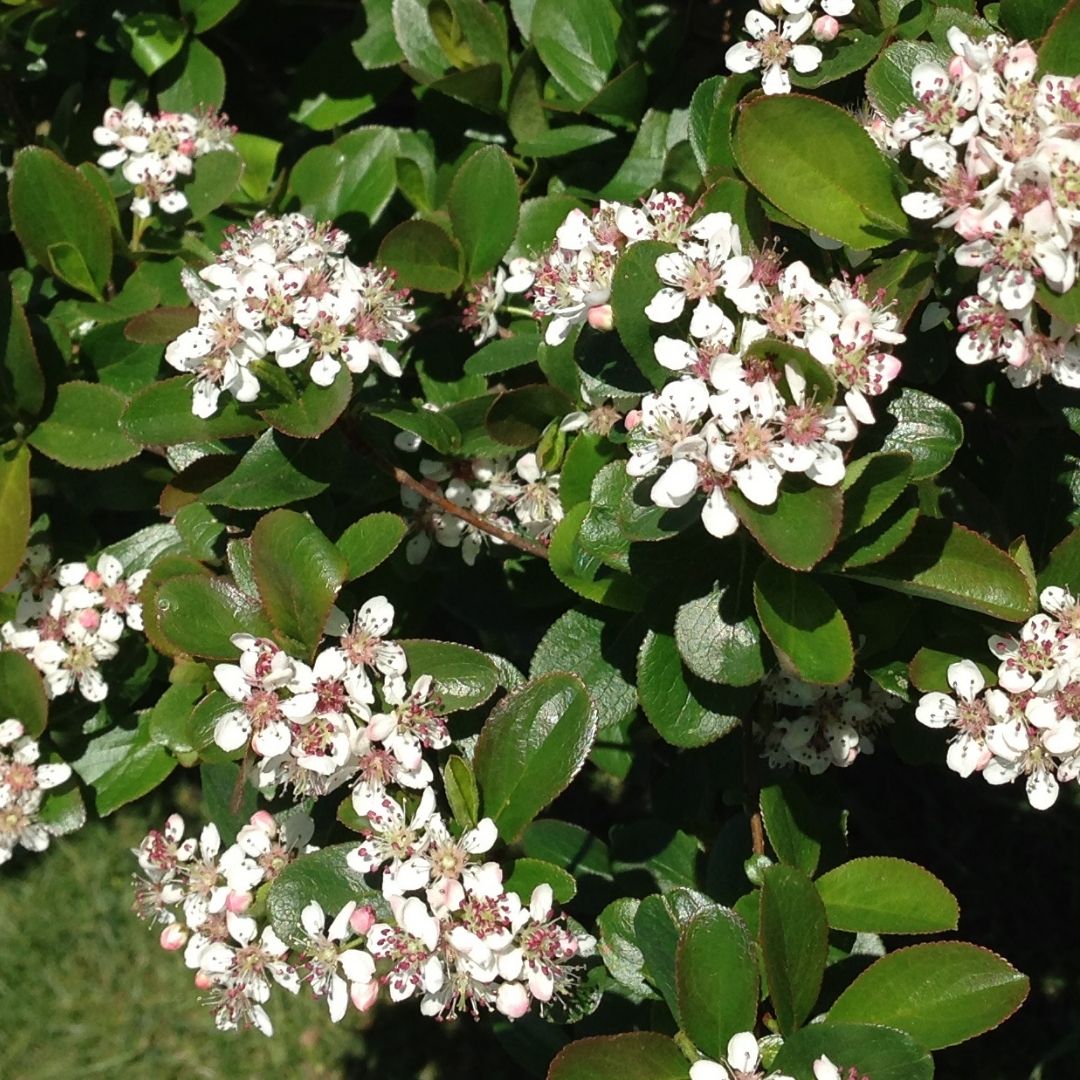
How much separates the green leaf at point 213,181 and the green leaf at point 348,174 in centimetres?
10

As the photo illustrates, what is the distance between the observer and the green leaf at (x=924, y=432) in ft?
4.38

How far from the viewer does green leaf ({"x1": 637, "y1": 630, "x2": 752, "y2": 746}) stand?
57.9 inches

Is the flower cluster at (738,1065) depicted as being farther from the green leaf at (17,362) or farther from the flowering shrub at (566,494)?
the green leaf at (17,362)

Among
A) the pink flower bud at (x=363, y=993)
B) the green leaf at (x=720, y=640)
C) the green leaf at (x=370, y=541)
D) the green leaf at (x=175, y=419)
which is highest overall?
the green leaf at (x=175, y=419)

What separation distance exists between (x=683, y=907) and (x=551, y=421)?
2.19 feet

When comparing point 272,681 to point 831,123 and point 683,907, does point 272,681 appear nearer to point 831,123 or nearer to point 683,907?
point 683,907

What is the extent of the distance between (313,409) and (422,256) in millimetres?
379

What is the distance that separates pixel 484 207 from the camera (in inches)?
70.3

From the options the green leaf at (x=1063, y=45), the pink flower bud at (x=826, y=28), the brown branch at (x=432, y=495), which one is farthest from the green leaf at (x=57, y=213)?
the green leaf at (x=1063, y=45)

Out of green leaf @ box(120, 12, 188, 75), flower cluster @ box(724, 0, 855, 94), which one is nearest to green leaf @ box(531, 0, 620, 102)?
flower cluster @ box(724, 0, 855, 94)

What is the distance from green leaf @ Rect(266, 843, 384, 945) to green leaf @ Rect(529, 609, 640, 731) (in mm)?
340

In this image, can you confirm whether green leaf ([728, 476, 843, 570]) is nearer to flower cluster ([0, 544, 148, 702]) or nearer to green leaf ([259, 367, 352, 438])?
green leaf ([259, 367, 352, 438])

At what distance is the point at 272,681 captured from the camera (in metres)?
1.43

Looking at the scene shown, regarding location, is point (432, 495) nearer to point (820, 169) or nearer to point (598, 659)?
point (598, 659)
